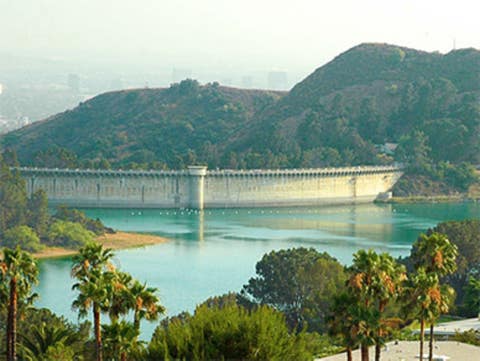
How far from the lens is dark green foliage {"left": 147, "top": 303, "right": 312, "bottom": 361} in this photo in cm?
2464

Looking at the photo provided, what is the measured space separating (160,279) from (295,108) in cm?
9625

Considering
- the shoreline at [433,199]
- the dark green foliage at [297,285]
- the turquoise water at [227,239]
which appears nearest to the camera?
the dark green foliage at [297,285]

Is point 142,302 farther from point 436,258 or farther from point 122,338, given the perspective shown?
point 436,258

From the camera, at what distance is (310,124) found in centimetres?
14238

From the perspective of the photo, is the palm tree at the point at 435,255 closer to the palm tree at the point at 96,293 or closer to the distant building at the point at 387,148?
the palm tree at the point at 96,293

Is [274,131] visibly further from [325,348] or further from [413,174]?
[325,348]

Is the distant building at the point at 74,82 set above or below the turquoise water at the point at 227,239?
above

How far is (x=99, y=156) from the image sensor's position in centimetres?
14675

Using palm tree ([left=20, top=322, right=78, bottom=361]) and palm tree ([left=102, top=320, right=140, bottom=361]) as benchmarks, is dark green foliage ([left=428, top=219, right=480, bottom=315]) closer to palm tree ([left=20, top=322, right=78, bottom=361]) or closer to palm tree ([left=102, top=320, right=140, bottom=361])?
palm tree ([left=20, top=322, right=78, bottom=361])

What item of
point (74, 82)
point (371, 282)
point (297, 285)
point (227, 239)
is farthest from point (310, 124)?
point (371, 282)

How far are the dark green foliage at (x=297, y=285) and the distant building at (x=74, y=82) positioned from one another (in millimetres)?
86702

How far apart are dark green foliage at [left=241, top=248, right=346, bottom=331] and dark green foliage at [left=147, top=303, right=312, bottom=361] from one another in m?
17.1

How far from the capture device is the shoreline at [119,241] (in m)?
73.9

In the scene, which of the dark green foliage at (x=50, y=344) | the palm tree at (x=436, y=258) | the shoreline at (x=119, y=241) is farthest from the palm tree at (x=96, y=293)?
the shoreline at (x=119, y=241)
